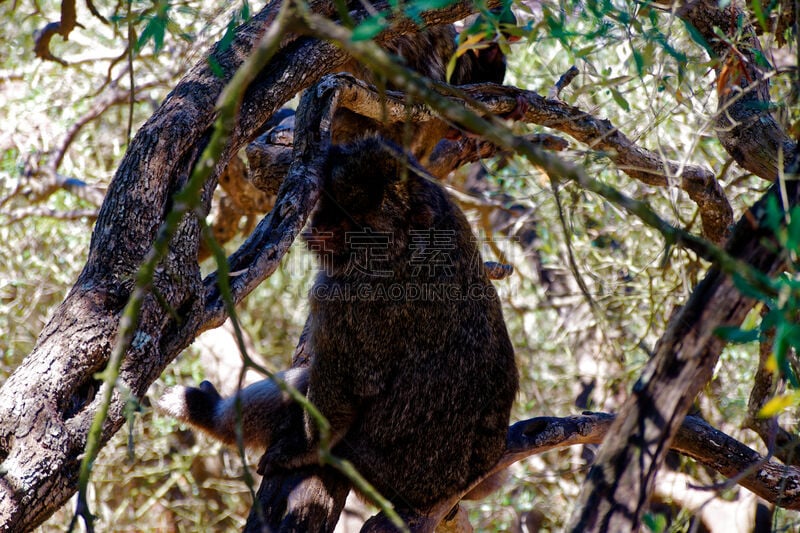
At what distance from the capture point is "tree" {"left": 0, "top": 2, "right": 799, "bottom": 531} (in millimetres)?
1744

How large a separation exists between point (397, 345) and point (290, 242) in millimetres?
924

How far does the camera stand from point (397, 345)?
4055mm

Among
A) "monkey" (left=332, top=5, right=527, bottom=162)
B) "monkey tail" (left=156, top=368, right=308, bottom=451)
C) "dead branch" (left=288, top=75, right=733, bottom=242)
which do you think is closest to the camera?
"monkey tail" (left=156, top=368, right=308, bottom=451)

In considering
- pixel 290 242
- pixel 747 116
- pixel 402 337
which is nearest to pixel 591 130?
pixel 747 116

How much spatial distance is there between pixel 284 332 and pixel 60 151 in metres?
3.81

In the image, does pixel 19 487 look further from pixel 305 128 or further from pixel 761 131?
pixel 761 131

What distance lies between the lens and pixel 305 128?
400 cm

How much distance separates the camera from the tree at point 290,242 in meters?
1.74

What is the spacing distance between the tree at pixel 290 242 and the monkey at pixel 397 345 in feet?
0.78

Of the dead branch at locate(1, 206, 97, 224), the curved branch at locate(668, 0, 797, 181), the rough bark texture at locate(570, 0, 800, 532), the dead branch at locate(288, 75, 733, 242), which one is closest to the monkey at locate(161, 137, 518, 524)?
the dead branch at locate(288, 75, 733, 242)

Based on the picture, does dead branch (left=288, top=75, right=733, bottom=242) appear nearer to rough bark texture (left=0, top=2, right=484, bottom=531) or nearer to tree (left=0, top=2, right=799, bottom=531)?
tree (left=0, top=2, right=799, bottom=531)

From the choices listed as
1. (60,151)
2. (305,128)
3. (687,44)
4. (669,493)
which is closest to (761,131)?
(687,44)

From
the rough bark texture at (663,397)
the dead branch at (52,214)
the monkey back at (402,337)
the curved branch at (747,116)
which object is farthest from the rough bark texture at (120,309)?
the dead branch at (52,214)

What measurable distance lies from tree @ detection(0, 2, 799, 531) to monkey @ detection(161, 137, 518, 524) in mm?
238
